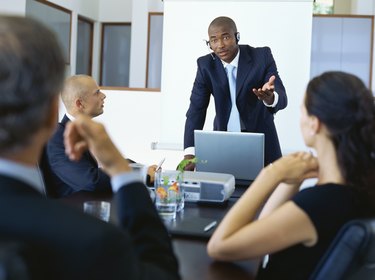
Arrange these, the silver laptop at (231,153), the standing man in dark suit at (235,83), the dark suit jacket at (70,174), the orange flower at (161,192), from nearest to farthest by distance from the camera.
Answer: the orange flower at (161,192), the dark suit jacket at (70,174), the silver laptop at (231,153), the standing man in dark suit at (235,83)

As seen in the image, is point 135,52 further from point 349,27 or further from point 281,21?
point 281,21

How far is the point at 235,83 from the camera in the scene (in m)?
3.24

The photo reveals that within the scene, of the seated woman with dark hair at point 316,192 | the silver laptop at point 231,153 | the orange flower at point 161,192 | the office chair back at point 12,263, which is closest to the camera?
the office chair back at point 12,263

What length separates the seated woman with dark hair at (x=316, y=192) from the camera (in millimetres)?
1165

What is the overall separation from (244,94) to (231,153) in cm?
88

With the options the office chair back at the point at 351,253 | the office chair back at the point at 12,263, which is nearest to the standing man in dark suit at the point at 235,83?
the office chair back at the point at 351,253

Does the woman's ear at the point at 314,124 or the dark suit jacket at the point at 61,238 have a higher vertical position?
the woman's ear at the point at 314,124

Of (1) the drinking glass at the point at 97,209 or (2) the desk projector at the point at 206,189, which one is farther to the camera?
(2) the desk projector at the point at 206,189

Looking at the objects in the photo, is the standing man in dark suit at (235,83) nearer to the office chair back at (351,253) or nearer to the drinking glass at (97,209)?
the drinking glass at (97,209)

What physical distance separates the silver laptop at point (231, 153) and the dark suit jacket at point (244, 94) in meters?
0.67

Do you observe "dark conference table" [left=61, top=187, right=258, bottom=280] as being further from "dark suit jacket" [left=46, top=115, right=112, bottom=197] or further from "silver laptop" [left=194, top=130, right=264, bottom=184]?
"silver laptop" [left=194, top=130, right=264, bottom=184]

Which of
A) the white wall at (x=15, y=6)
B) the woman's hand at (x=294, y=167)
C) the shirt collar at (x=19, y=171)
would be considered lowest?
the woman's hand at (x=294, y=167)

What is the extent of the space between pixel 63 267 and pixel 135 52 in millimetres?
7913

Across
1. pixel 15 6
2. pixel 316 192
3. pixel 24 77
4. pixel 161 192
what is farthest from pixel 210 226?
pixel 15 6
